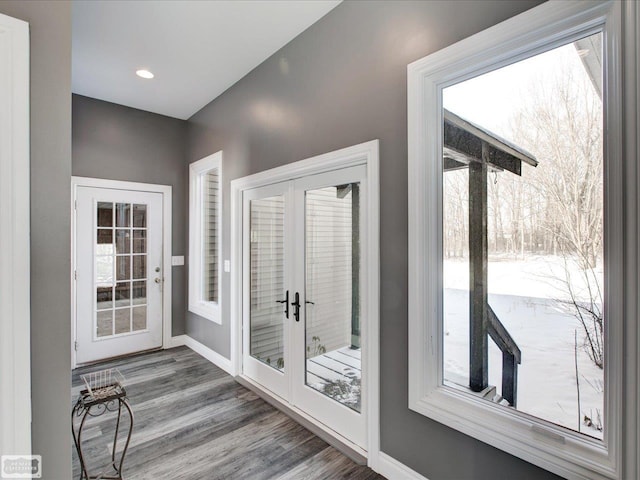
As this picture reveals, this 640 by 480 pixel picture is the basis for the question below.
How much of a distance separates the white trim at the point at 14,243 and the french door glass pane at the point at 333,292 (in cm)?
167

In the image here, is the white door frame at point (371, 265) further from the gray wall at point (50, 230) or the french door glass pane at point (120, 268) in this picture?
the french door glass pane at point (120, 268)

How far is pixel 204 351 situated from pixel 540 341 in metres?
3.60

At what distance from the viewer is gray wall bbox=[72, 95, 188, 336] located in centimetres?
368

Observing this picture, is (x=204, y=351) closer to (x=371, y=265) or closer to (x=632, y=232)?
(x=371, y=265)

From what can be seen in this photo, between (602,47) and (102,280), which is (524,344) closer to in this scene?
(602,47)

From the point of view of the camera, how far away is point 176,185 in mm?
4348

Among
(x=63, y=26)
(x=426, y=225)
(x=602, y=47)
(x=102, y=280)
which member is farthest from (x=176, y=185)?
(x=602, y=47)

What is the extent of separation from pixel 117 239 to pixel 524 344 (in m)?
4.24

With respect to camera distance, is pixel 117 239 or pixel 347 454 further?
pixel 117 239

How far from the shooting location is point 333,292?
2.40 m

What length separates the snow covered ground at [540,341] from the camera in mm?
1315

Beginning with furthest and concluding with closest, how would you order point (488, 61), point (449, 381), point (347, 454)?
point (347, 454)
point (449, 381)
point (488, 61)

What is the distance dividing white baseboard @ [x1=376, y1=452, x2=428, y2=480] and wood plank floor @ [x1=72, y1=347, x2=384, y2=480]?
0.16 ft

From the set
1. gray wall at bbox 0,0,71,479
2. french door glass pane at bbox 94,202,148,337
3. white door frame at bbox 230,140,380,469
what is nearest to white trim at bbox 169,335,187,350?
french door glass pane at bbox 94,202,148,337
